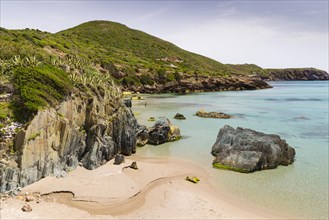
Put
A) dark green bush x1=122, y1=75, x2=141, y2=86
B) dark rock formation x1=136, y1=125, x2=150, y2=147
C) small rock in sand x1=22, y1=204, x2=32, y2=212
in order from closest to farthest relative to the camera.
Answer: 1. small rock in sand x1=22, y1=204, x2=32, y2=212
2. dark rock formation x1=136, y1=125, x2=150, y2=147
3. dark green bush x1=122, y1=75, x2=141, y2=86

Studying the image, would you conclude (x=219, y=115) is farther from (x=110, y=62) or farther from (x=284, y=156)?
(x=110, y=62)

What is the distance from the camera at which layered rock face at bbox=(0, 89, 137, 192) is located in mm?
18359

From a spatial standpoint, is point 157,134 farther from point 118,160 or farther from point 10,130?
point 10,130

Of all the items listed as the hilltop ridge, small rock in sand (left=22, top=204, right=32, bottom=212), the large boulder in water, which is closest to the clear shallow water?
the large boulder in water

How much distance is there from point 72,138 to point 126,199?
7310 mm

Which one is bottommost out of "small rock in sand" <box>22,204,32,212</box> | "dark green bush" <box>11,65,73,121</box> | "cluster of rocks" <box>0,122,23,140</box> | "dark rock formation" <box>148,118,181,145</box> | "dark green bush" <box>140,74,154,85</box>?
"small rock in sand" <box>22,204,32,212</box>

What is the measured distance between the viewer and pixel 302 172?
85.2ft

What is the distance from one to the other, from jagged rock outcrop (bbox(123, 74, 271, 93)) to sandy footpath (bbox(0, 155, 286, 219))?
300ft

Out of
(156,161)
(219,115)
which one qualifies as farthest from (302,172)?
(219,115)

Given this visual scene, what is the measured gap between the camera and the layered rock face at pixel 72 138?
18.4 meters

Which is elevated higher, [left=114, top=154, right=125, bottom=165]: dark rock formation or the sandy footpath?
[left=114, top=154, right=125, bottom=165]: dark rock formation

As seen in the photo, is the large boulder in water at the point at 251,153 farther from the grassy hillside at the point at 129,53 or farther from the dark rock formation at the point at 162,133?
the grassy hillside at the point at 129,53

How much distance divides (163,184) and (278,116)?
148 ft

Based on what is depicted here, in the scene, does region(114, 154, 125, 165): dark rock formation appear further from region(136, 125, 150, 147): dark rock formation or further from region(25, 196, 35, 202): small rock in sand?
region(25, 196, 35, 202): small rock in sand
